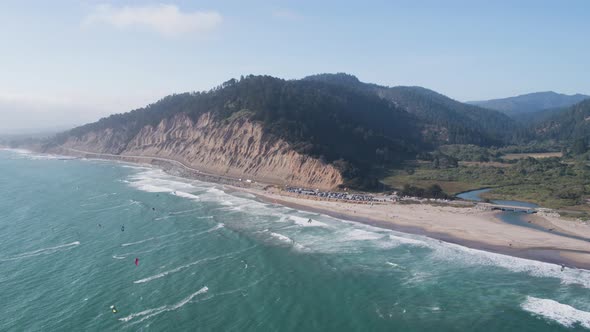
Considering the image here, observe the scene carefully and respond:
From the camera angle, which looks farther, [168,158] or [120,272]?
[168,158]

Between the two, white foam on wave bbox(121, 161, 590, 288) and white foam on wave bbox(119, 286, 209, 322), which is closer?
white foam on wave bbox(119, 286, 209, 322)

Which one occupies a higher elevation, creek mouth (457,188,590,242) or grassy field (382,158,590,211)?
grassy field (382,158,590,211)

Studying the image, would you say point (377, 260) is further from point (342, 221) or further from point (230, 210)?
point (230, 210)

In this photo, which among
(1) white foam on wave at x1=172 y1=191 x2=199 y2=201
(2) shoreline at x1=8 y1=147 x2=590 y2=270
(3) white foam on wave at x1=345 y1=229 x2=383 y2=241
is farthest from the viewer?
(1) white foam on wave at x1=172 y1=191 x2=199 y2=201

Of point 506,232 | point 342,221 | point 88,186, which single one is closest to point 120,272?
point 342,221

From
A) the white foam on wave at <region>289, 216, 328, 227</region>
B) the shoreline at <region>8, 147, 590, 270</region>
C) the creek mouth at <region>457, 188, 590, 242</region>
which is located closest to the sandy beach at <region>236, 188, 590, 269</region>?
the shoreline at <region>8, 147, 590, 270</region>

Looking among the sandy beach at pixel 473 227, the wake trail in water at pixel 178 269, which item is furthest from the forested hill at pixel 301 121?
the wake trail in water at pixel 178 269

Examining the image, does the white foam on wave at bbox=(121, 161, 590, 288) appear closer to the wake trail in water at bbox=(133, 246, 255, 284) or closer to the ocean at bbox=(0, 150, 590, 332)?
the ocean at bbox=(0, 150, 590, 332)

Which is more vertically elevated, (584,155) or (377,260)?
(584,155)

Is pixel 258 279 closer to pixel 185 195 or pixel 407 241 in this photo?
pixel 407 241
